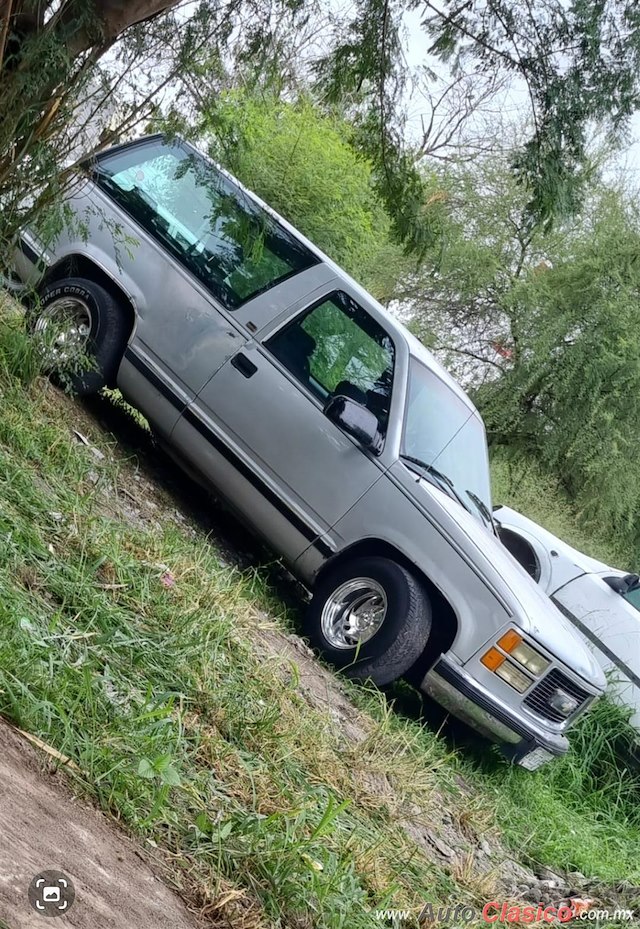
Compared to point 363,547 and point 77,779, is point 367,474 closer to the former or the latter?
point 363,547

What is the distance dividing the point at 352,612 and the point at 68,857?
343 centimetres

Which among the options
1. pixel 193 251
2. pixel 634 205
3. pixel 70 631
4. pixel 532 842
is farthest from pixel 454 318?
pixel 70 631

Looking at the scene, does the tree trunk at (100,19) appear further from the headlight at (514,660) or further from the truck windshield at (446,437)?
the headlight at (514,660)

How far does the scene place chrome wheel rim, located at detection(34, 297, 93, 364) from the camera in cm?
609

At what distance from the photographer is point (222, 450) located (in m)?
6.18

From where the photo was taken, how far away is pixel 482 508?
645 centimetres

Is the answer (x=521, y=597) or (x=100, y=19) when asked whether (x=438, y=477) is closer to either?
(x=521, y=597)

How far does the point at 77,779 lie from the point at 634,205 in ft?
50.2

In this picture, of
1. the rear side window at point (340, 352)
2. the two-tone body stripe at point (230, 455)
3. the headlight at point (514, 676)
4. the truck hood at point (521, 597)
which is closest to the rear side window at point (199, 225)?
the rear side window at point (340, 352)

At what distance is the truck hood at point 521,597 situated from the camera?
5.46 m

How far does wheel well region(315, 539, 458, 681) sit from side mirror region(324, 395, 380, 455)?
585mm

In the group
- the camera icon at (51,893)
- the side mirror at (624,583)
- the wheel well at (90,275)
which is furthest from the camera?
the side mirror at (624,583)

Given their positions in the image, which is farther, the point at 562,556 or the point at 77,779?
the point at 562,556

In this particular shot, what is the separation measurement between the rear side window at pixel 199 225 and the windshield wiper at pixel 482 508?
1906 mm
